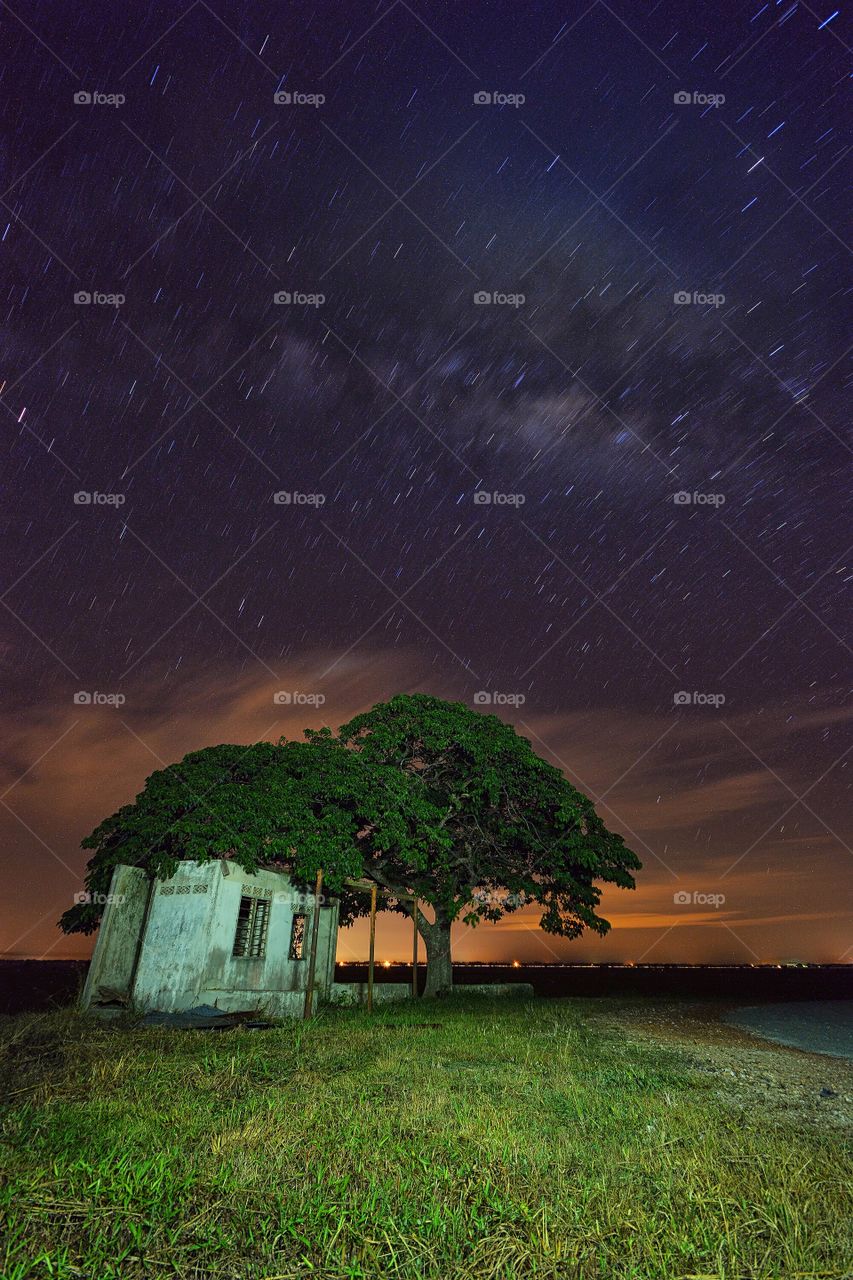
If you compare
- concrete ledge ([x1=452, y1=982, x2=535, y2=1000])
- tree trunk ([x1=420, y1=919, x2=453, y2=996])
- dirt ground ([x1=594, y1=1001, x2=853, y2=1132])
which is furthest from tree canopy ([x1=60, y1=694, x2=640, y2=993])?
dirt ground ([x1=594, y1=1001, x2=853, y2=1132])

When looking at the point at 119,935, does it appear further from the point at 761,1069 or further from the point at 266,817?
the point at 761,1069

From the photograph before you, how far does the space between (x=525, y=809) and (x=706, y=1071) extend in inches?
460

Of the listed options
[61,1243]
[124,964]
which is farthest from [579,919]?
[61,1243]

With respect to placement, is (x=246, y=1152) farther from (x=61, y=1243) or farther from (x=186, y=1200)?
(x=61, y=1243)

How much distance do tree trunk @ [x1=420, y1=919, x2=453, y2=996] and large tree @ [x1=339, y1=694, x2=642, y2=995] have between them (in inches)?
6.1

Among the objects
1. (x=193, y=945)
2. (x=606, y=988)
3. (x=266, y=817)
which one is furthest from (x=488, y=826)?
(x=606, y=988)

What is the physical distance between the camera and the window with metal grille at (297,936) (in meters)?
16.3

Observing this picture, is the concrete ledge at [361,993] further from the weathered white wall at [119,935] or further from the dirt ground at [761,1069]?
the dirt ground at [761,1069]

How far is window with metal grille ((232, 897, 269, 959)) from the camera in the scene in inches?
573

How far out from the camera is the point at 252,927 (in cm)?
1497

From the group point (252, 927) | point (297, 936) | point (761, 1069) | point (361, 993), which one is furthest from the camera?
point (361, 993)

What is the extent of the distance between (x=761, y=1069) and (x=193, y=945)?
10.5 m

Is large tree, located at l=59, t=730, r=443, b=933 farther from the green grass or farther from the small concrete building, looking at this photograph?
the green grass

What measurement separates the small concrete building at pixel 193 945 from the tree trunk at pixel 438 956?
6.74m
